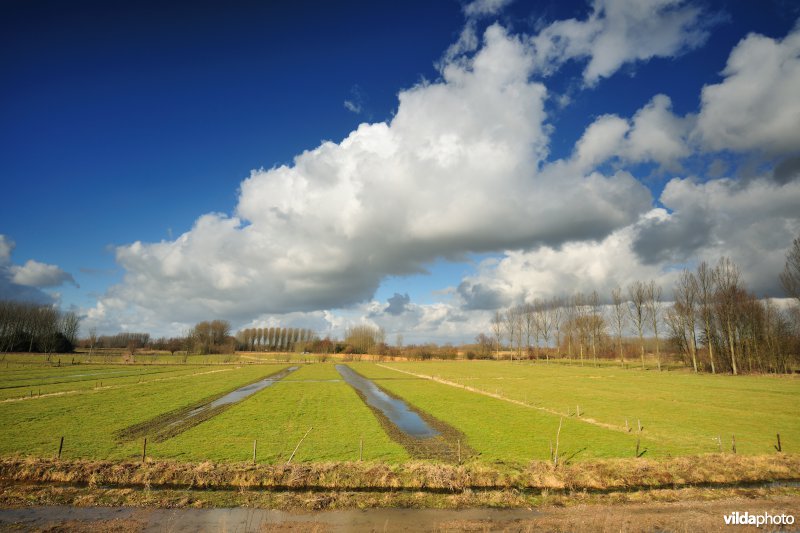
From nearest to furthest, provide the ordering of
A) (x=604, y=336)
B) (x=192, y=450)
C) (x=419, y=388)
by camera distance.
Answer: (x=192, y=450) < (x=419, y=388) < (x=604, y=336)

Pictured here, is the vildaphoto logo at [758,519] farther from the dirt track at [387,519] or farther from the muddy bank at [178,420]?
the muddy bank at [178,420]

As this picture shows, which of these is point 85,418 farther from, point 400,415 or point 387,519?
point 387,519

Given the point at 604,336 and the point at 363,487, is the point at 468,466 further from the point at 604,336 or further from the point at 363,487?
the point at 604,336

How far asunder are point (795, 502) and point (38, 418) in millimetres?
57270

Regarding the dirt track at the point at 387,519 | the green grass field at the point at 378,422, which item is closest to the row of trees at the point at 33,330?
the green grass field at the point at 378,422

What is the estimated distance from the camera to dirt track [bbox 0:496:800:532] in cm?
1698

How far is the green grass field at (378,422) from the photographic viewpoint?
27.7 m

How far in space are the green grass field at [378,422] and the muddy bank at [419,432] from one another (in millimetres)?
969

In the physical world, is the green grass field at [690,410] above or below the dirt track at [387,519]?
above

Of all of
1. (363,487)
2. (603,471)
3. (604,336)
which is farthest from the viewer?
(604,336)

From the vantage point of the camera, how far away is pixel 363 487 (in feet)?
72.2

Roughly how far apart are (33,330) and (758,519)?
228 metres

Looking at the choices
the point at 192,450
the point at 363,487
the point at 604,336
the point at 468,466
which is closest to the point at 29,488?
the point at 192,450

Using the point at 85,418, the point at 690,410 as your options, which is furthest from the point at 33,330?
the point at 690,410
